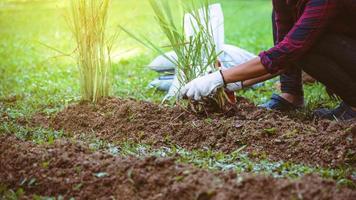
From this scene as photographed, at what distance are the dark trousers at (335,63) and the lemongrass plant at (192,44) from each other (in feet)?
1.70

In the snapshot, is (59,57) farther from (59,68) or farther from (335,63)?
(335,63)

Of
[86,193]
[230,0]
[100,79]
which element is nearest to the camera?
[86,193]

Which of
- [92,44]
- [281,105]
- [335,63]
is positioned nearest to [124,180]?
[92,44]

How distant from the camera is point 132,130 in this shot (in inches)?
122

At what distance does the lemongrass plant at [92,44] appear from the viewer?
3299 mm

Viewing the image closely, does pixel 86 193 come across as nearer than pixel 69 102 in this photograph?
Yes

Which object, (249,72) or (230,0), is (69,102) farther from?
(230,0)

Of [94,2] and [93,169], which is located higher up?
[94,2]

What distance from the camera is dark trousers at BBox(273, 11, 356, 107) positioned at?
122 inches

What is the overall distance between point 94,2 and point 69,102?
88cm

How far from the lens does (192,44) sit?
3.24m

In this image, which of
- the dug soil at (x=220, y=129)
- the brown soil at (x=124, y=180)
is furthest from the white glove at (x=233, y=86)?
the brown soil at (x=124, y=180)

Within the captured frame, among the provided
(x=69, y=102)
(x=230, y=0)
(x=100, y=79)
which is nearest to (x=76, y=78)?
(x=69, y=102)

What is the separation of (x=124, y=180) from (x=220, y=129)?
0.91 m
